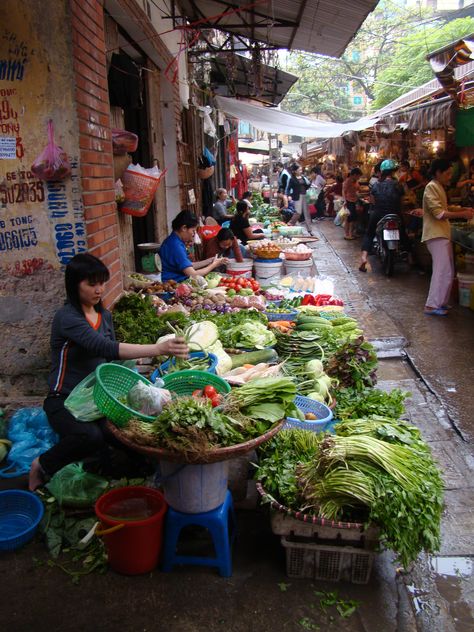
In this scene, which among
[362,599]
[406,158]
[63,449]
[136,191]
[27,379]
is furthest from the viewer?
[406,158]

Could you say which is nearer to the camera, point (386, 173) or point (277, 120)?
point (386, 173)

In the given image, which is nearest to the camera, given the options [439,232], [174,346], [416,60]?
[174,346]

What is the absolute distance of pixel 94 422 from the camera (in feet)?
11.3

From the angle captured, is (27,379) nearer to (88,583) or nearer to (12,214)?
(12,214)

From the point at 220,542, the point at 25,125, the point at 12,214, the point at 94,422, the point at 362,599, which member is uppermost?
the point at 25,125

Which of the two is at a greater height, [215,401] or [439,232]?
[439,232]

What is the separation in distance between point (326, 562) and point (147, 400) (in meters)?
1.34

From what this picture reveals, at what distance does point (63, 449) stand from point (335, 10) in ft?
23.9

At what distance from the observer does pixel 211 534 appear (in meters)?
2.96

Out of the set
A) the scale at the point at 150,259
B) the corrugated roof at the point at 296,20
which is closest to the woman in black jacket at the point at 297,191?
the corrugated roof at the point at 296,20

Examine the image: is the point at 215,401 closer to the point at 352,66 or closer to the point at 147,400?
the point at 147,400

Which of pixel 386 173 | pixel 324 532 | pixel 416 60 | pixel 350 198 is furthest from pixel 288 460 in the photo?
pixel 416 60

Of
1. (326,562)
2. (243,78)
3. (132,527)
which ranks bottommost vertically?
(326,562)

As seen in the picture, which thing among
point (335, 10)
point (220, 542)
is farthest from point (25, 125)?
point (335, 10)
